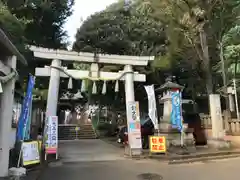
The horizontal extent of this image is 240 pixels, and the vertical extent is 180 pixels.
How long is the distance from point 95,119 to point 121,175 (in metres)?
25.5

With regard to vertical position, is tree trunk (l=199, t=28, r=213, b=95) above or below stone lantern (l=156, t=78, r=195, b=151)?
above

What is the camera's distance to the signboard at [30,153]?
9203 millimetres

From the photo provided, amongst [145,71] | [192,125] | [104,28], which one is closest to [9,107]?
[192,125]

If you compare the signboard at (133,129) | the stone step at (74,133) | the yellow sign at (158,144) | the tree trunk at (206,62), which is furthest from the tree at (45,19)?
the yellow sign at (158,144)

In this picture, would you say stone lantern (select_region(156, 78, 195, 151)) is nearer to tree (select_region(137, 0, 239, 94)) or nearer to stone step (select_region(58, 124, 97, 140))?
tree (select_region(137, 0, 239, 94))

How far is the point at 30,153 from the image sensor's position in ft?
31.1

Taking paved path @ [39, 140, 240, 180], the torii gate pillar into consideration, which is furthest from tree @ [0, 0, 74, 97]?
paved path @ [39, 140, 240, 180]

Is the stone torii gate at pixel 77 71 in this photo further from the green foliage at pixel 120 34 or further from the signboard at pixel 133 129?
the green foliage at pixel 120 34

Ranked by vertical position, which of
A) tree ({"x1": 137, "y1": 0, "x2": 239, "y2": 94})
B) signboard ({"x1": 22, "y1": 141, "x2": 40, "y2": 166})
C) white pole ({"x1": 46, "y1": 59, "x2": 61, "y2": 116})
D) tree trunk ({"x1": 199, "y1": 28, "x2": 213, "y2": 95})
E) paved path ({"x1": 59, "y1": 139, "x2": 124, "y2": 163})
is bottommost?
paved path ({"x1": 59, "y1": 139, "x2": 124, "y2": 163})

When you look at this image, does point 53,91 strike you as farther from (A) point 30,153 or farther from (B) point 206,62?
(B) point 206,62

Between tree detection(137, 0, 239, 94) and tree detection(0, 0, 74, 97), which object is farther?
tree detection(0, 0, 74, 97)

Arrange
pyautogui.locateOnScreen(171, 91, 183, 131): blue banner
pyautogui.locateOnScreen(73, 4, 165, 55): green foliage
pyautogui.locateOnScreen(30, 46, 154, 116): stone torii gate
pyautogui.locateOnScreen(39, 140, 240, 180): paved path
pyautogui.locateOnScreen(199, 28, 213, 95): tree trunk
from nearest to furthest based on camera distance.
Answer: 1. pyautogui.locateOnScreen(39, 140, 240, 180): paved path
2. pyautogui.locateOnScreen(30, 46, 154, 116): stone torii gate
3. pyautogui.locateOnScreen(171, 91, 183, 131): blue banner
4. pyautogui.locateOnScreen(199, 28, 213, 95): tree trunk
5. pyautogui.locateOnScreen(73, 4, 165, 55): green foliage

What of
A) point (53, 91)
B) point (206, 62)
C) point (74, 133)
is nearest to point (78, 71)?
point (53, 91)

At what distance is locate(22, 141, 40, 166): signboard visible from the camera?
30.2 ft
